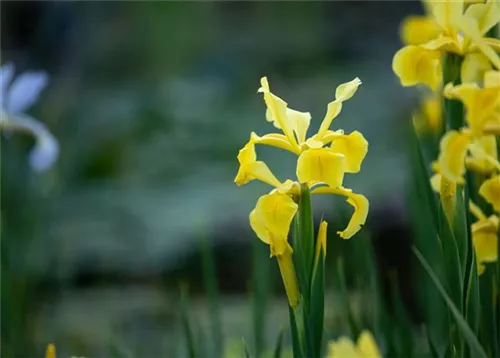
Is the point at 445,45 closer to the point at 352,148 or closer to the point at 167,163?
the point at 352,148

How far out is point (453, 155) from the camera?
321mm

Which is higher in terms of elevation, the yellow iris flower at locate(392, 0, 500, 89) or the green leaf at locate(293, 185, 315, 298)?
the yellow iris flower at locate(392, 0, 500, 89)

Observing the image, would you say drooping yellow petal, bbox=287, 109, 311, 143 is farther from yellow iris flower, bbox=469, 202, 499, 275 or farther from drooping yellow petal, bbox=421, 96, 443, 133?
drooping yellow petal, bbox=421, 96, 443, 133

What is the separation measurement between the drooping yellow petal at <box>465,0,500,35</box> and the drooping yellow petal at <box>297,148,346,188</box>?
0.34ft

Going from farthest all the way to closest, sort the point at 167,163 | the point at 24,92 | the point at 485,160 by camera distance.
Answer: the point at 167,163 → the point at 24,92 → the point at 485,160

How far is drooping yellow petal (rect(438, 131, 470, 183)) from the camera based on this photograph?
0.32 m

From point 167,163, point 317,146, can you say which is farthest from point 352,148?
point 167,163

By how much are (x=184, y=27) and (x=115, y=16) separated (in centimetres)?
27

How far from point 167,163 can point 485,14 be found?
1791mm

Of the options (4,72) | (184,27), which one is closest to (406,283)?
(4,72)

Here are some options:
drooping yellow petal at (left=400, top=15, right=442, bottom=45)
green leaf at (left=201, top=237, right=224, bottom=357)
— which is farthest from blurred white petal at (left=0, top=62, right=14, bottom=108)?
drooping yellow petal at (left=400, top=15, right=442, bottom=45)

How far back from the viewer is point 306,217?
0.38m

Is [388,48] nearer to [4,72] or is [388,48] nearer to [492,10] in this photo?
[4,72]

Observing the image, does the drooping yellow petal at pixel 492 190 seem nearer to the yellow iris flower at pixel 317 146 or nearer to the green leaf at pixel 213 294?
the yellow iris flower at pixel 317 146
